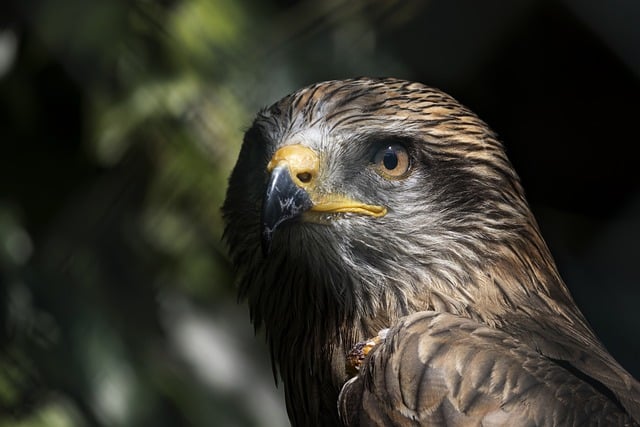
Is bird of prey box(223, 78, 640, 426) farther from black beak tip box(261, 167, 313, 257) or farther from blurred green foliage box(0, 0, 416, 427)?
blurred green foliage box(0, 0, 416, 427)

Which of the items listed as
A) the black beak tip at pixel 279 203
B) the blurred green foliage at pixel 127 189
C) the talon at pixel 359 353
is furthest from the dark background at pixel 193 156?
the talon at pixel 359 353

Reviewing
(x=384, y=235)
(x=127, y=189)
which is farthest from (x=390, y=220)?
(x=127, y=189)

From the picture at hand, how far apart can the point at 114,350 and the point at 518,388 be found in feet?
4.57

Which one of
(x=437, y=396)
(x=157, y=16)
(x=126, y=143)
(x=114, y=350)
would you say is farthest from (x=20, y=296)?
(x=437, y=396)

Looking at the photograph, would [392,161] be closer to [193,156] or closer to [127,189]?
[193,156]

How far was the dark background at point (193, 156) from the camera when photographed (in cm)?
288

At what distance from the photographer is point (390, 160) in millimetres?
2135

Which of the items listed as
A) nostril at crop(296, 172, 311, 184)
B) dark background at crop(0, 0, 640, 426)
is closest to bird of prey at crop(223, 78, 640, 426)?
nostril at crop(296, 172, 311, 184)

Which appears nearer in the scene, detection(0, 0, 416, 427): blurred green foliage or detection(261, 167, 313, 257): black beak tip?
detection(261, 167, 313, 257): black beak tip

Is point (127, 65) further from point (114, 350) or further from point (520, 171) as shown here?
point (520, 171)

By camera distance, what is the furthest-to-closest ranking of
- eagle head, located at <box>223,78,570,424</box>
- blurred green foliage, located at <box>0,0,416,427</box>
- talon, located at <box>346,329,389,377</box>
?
blurred green foliage, located at <box>0,0,416,427</box>, eagle head, located at <box>223,78,570,424</box>, talon, located at <box>346,329,389,377</box>

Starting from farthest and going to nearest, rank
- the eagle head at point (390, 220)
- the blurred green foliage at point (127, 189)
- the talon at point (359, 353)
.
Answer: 1. the blurred green foliage at point (127, 189)
2. the eagle head at point (390, 220)
3. the talon at point (359, 353)

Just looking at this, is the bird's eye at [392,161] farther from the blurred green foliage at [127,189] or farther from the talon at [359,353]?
the blurred green foliage at [127,189]

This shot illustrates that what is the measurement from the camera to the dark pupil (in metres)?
2.13
